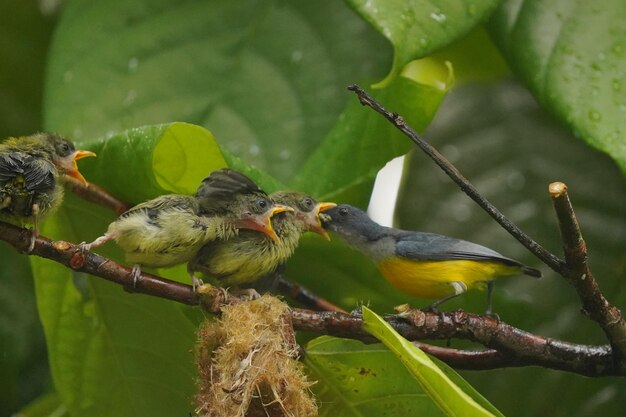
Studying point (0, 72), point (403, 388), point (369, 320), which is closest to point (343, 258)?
point (403, 388)

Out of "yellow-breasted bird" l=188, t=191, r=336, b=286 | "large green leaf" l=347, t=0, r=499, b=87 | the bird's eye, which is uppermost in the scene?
"large green leaf" l=347, t=0, r=499, b=87

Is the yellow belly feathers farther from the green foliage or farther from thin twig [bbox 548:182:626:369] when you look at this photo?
thin twig [bbox 548:182:626:369]

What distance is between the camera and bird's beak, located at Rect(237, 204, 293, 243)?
4.78 feet

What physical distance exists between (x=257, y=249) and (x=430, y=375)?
1.38 ft

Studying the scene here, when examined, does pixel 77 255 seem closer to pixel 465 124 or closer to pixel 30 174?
pixel 30 174

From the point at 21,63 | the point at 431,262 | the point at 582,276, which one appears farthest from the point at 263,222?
the point at 21,63

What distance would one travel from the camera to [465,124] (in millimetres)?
2156

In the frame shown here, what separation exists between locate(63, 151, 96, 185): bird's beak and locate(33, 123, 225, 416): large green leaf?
32 millimetres

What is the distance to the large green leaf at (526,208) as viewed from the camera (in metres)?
1.82

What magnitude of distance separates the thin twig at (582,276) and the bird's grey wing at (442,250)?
0.83ft

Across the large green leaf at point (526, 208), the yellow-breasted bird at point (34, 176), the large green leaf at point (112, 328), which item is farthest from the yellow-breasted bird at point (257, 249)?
the large green leaf at point (526, 208)

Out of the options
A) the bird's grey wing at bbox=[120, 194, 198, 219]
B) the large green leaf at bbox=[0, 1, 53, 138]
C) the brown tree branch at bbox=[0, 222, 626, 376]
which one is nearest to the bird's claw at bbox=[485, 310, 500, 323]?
the brown tree branch at bbox=[0, 222, 626, 376]

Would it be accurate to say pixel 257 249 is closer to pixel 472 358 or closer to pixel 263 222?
pixel 263 222

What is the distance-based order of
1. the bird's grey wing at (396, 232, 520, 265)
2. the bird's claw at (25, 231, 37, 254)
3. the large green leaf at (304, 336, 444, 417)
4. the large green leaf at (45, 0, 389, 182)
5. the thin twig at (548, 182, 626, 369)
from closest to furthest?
the thin twig at (548, 182, 626, 369) < the bird's claw at (25, 231, 37, 254) < the large green leaf at (304, 336, 444, 417) < the bird's grey wing at (396, 232, 520, 265) < the large green leaf at (45, 0, 389, 182)
